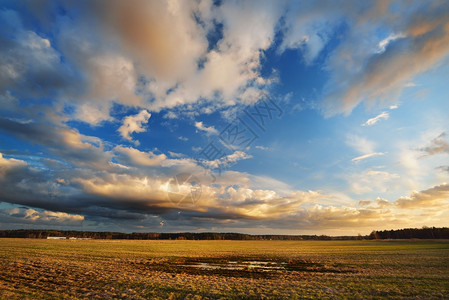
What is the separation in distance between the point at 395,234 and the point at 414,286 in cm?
23019

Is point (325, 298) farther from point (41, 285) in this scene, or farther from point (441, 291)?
point (41, 285)

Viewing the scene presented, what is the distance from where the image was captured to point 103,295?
1552cm

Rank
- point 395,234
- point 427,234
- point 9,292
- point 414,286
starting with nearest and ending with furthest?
point 9,292 → point 414,286 → point 427,234 → point 395,234

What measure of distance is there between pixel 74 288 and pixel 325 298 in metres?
18.1

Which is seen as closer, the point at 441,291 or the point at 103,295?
the point at 103,295

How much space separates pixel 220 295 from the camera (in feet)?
52.1

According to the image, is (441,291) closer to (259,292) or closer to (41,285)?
(259,292)

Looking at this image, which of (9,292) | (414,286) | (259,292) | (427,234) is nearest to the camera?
(9,292)

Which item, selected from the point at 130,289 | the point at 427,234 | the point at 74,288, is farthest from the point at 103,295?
the point at 427,234

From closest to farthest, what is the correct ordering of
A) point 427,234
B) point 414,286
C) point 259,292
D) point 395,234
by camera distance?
1. point 259,292
2. point 414,286
3. point 427,234
4. point 395,234

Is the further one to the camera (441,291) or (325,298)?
(441,291)

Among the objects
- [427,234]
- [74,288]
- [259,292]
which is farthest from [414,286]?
[427,234]

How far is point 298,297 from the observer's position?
51.2 feet

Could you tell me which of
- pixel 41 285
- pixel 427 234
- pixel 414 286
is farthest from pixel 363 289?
pixel 427 234
